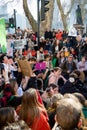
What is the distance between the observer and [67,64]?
523 inches

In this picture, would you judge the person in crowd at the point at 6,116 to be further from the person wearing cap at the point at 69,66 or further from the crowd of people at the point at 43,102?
the person wearing cap at the point at 69,66

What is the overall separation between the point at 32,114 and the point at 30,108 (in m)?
0.08

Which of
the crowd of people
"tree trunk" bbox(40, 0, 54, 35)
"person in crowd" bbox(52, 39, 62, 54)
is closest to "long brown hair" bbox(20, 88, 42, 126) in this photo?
the crowd of people

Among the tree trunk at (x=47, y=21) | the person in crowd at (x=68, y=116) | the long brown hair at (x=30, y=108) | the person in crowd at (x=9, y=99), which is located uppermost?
the tree trunk at (x=47, y=21)

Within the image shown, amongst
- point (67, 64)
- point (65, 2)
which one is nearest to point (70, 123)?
point (67, 64)

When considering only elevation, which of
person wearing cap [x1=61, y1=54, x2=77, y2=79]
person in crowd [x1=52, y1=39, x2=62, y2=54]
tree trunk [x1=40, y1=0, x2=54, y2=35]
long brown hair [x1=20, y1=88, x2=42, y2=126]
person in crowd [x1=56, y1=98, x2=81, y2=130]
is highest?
tree trunk [x1=40, y1=0, x2=54, y2=35]

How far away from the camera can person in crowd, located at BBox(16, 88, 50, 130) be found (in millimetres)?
4480

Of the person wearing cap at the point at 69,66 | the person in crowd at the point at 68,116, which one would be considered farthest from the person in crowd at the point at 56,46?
the person in crowd at the point at 68,116

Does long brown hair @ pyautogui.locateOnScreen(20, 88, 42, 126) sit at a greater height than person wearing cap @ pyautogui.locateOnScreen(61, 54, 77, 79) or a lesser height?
greater

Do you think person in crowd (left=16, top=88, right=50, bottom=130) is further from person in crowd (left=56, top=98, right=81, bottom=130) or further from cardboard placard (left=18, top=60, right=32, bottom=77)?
cardboard placard (left=18, top=60, right=32, bottom=77)

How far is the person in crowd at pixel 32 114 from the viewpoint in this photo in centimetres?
448

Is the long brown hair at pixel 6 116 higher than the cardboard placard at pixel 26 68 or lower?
higher

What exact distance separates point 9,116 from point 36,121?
580 millimetres

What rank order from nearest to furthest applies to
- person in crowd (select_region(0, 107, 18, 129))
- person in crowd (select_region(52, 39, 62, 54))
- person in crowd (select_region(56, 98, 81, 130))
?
person in crowd (select_region(56, 98, 81, 130)) → person in crowd (select_region(0, 107, 18, 129)) → person in crowd (select_region(52, 39, 62, 54))
